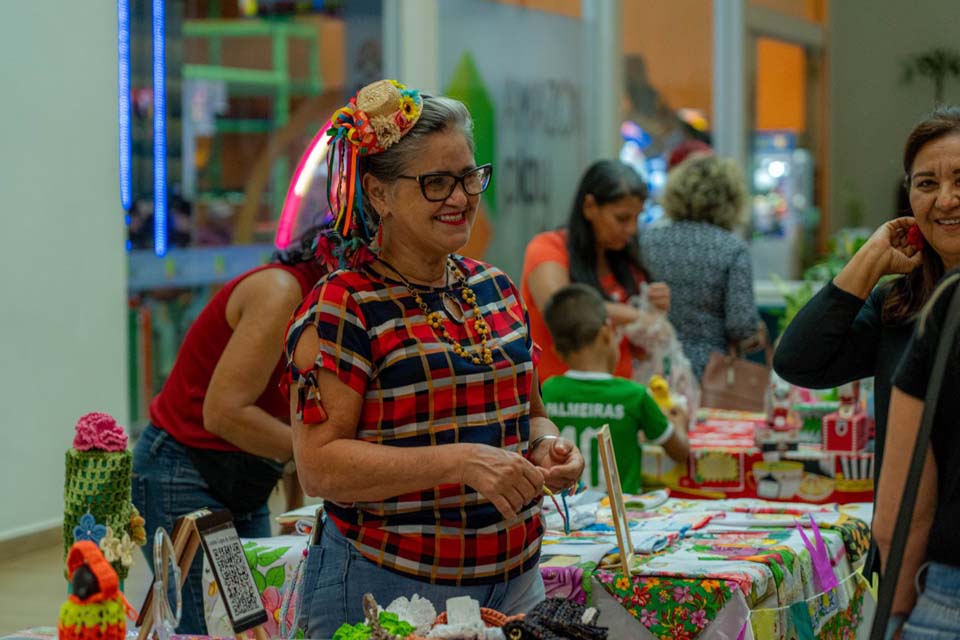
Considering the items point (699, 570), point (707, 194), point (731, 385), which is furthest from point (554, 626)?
point (707, 194)

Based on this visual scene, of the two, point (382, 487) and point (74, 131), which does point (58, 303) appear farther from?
point (382, 487)

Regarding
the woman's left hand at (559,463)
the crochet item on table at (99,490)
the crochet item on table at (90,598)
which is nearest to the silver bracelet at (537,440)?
the woman's left hand at (559,463)

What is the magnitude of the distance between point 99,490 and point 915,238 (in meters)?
1.44

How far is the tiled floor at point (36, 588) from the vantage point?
478 centimetres

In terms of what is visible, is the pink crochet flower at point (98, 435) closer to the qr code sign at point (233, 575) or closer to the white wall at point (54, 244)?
the qr code sign at point (233, 575)

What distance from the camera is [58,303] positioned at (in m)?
5.94

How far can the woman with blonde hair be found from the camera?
5.50 m

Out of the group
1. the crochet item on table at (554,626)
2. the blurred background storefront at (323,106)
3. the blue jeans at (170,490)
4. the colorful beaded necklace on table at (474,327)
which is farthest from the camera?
the blurred background storefront at (323,106)

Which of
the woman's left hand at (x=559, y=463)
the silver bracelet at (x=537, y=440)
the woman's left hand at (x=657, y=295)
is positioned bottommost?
the woman's left hand at (x=559, y=463)

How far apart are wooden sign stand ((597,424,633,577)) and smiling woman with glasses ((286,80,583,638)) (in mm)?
311

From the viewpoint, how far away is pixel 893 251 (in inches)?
93.4

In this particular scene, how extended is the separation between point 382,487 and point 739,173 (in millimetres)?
4091

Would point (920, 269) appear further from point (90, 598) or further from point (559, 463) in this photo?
point (90, 598)

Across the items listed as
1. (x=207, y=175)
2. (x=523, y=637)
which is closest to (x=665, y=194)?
(x=207, y=175)
